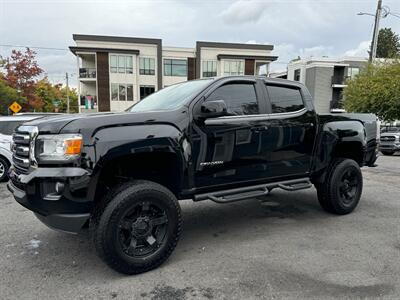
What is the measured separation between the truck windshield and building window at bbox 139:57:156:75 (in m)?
34.5

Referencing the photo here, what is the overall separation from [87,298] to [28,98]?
4120 cm

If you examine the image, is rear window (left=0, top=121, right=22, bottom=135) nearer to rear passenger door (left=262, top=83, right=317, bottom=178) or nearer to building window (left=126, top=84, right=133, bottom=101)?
rear passenger door (left=262, top=83, right=317, bottom=178)

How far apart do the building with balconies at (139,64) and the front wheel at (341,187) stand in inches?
1316

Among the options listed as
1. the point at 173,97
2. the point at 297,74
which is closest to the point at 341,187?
the point at 173,97

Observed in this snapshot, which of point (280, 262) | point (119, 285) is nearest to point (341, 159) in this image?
point (280, 262)

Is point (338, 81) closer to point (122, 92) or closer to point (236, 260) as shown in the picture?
point (122, 92)

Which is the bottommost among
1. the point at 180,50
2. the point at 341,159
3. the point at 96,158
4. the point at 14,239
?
the point at 14,239

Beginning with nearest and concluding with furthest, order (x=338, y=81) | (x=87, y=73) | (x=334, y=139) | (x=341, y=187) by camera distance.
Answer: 1. (x=334, y=139)
2. (x=341, y=187)
3. (x=87, y=73)
4. (x=338, y=81)

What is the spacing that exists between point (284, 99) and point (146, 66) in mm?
35156

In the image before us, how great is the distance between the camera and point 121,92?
37.2m

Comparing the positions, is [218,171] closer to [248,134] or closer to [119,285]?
[248,134]

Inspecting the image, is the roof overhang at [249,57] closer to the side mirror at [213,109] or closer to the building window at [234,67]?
the building window at [234,67]

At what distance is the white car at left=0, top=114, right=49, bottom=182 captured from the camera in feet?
26.7

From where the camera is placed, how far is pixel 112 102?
3700 centimetres
